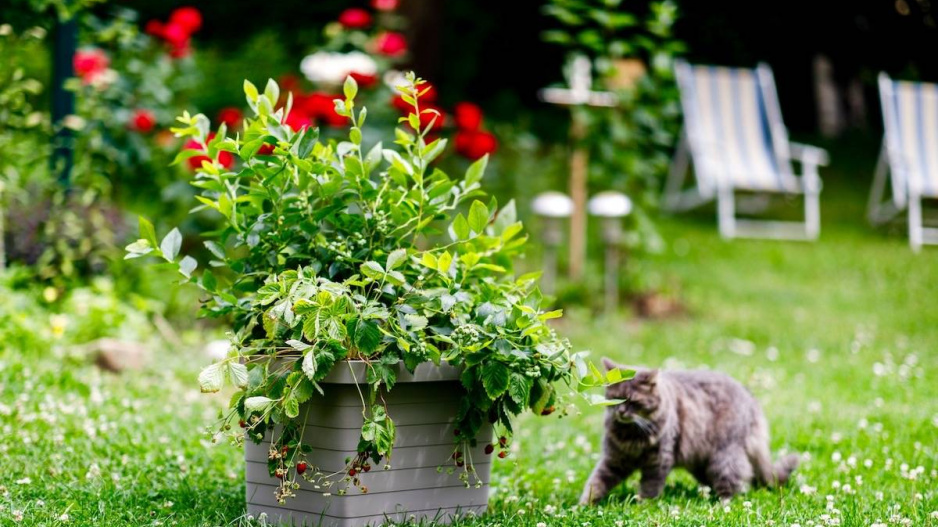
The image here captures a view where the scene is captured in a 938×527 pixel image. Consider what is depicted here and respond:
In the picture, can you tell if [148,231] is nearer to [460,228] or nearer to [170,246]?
[170,246]

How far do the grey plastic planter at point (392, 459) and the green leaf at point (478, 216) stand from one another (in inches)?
13.8

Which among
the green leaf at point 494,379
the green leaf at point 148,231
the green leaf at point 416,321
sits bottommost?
the green leaf at point 494,379

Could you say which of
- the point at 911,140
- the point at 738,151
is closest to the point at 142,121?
the point at 738,151

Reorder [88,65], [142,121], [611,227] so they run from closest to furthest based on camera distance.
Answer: [88,65], [142,121], [611,227]

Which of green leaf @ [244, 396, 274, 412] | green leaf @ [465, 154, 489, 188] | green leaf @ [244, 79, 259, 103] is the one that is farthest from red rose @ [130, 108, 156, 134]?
green leaf @ [244, 396, 274, 412]

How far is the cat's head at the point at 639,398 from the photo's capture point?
8.97ft

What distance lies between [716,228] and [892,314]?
9.09 ft

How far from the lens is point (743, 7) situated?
9.73 meters

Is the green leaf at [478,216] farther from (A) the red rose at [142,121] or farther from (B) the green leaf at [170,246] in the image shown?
(A) the red rose at [142,121]

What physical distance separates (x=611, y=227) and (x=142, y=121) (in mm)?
2766

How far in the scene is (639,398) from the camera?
2732mm

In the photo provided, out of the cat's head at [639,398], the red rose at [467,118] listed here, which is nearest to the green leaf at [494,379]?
the cat's head at [639,398]

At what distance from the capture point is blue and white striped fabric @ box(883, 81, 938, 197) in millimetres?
7672

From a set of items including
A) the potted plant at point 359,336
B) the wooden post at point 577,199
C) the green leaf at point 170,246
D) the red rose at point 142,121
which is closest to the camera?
the potted plant at point 359,336
